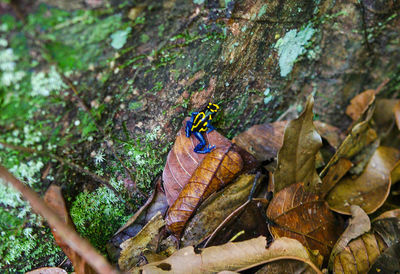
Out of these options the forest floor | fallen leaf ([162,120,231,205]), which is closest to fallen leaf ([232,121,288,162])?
the forest floor

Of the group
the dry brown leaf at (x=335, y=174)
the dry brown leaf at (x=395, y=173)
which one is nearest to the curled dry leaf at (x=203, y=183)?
the dry brown leaf at (x=335, y=174)

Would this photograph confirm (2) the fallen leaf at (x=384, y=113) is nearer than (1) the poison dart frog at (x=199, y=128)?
No

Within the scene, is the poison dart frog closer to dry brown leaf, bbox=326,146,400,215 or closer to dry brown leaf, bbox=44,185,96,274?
dry brown leaf, bbox=44,185,96,274

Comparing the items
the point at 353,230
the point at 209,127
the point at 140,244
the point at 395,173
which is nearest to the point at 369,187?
the point at 395,173

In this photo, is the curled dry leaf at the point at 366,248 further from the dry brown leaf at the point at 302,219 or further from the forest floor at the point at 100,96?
the forest floor at the point at 100,96

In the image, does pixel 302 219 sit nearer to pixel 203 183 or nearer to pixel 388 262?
pixel 388 262

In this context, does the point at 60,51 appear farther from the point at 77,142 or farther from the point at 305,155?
the point at 305,155
